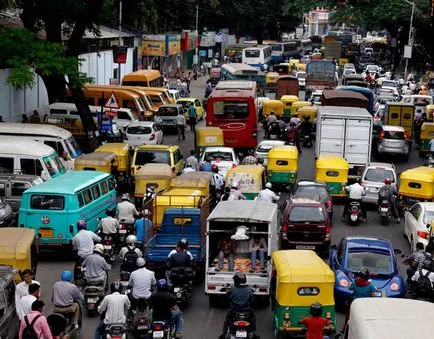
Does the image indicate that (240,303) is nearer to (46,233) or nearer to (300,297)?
(300,297)

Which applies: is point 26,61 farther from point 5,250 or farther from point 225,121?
point 5,250

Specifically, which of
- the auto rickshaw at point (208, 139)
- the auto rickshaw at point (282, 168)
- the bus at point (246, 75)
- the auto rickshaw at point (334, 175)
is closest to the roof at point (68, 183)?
the auto rickshaw at point (282, 168)

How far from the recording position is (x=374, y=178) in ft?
102

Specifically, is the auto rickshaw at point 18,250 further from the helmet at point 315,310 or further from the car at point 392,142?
the car at point 392,142

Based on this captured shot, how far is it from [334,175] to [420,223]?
23.1ft

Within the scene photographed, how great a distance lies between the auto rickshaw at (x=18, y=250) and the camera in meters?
17.3

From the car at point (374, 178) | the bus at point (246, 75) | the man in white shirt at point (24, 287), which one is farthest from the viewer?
the bus at point (246, 75)

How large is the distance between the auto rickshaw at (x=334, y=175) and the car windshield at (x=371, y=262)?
11.8 metres

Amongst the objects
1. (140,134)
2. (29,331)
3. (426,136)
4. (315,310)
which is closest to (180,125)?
(140,134)

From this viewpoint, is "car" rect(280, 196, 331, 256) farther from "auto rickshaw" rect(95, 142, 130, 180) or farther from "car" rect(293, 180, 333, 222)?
"auto rickshaw" rect(95, 142, 130, 180)

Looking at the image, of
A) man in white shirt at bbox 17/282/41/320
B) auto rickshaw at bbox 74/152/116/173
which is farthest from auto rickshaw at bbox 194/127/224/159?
man in white shirt at bbox 17/282/41/320

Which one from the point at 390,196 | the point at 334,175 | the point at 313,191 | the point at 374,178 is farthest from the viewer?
the point at 334,175

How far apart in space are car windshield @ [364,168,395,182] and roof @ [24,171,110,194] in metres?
9.70

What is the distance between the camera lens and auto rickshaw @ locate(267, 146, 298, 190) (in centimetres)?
3231
